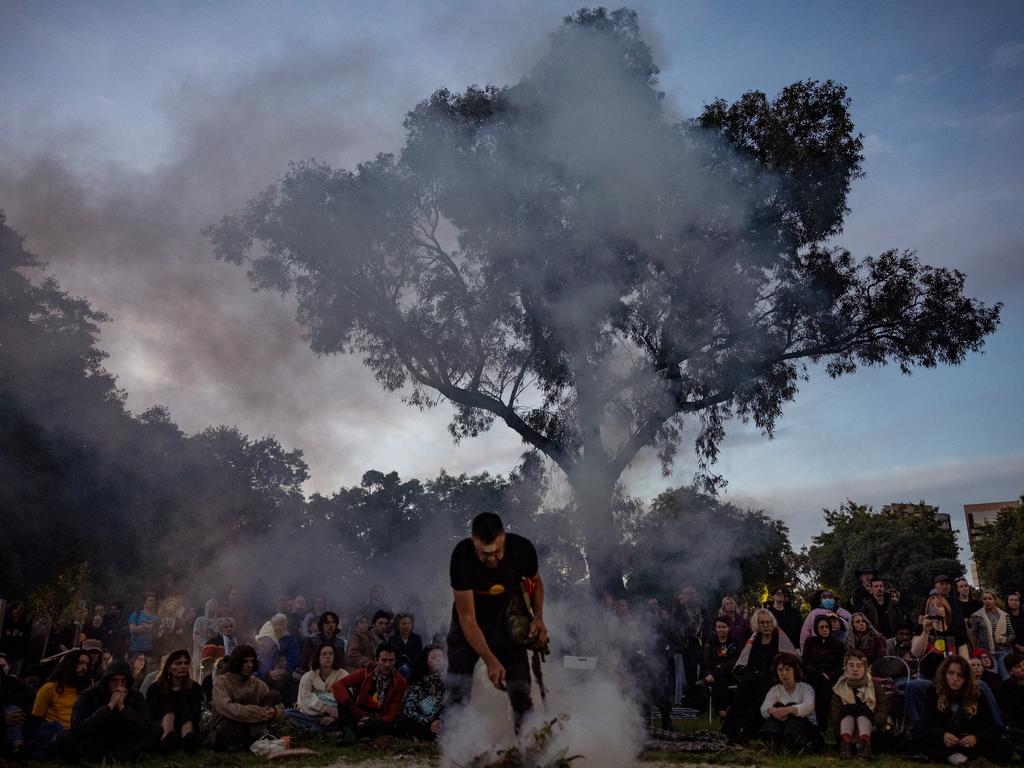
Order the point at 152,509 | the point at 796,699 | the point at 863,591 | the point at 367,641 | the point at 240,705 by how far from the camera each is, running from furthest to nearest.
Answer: the point at 152,509 < the point at 863,591 < the point at 367,641 < the point at 240,705 < the point at 796,699

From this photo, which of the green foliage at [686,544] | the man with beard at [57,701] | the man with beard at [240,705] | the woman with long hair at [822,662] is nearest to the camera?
the man with beard at [57,701]

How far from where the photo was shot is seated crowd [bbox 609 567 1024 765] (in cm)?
773

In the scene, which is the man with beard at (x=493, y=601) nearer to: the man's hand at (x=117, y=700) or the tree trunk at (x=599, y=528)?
the man's hand at (x=117, y=700)

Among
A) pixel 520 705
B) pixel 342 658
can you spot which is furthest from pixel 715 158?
pixel 520 705

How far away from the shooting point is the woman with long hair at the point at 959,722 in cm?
748

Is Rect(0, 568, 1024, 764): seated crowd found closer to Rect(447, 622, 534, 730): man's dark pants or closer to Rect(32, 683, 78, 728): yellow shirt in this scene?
Rect(32, 683, 78, 728): yellow shirt

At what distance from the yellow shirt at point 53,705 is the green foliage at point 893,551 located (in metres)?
38.8

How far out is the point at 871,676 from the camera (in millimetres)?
8297

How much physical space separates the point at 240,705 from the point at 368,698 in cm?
138

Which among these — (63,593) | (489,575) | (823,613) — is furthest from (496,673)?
(63,593)

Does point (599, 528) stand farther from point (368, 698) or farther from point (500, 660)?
point (500, 660)

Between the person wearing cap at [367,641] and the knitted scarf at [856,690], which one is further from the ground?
the person wearing cap at [367,641]

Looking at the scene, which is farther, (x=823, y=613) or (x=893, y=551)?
(x=893, y=551)

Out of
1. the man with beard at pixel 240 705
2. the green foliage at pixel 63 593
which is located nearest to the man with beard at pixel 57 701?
the man with beard at pixel 240 705
